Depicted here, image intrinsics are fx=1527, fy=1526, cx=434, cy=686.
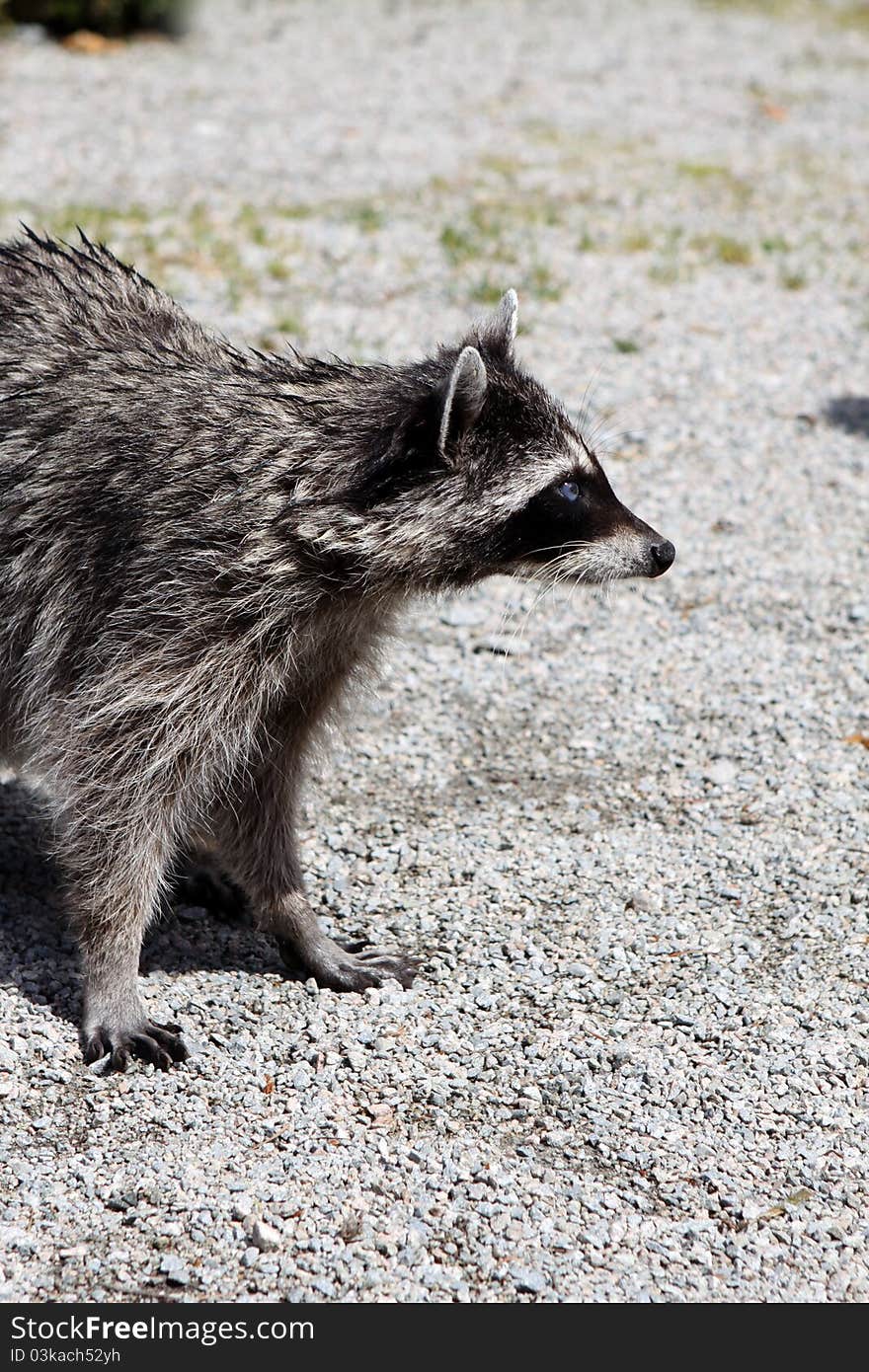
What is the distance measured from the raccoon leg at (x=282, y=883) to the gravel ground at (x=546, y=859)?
0.32 ft

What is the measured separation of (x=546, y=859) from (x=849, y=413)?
3.94 metres

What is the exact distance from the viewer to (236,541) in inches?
149

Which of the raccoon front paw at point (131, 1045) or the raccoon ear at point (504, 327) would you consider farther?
the raccoon ear at point (504, 327)

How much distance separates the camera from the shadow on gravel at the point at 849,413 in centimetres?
755

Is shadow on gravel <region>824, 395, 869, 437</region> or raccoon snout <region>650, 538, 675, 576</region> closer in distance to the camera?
raccoon snout <region>650, 538, 675, 576</region>

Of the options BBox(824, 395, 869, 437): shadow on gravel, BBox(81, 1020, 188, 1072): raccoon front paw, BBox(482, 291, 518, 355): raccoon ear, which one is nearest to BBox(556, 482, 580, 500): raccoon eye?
BBox(482, 291, 518, 355): raccoon ear

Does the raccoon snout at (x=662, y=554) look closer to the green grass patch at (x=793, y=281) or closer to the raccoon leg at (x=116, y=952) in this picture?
the raccoon leg at (x=116, y=952)

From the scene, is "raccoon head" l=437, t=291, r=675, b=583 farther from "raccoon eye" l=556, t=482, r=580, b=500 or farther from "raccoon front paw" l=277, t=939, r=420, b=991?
"raccoon front paw" l=277, t=939, r=420, b=991

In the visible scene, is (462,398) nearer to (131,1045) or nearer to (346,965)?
(346,965)

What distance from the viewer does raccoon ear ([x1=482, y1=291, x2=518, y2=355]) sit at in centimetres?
Result: 405

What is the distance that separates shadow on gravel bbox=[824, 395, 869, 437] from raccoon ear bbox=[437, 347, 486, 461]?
4256 millimetres

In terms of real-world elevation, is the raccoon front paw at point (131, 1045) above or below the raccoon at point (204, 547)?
below

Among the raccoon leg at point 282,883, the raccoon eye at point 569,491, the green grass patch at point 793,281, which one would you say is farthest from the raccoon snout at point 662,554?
the green grass patch at point 793,281

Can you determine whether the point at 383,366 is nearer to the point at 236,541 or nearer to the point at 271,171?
the point at 236,541
